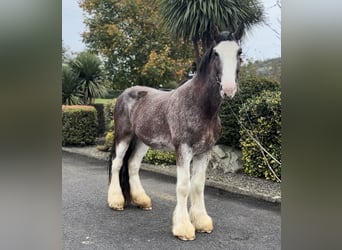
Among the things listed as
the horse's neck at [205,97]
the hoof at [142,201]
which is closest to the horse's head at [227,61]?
the horse's neck at [205,97]

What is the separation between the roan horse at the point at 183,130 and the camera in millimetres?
2326

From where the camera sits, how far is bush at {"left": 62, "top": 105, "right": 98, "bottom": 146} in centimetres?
626

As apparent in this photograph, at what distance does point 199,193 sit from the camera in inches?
109

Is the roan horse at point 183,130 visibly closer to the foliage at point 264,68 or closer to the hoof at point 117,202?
the hoof at point 117,202

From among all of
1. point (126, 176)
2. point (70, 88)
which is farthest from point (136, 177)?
point (70, 88)

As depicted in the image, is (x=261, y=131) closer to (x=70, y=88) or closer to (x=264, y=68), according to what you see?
(x=264, y=68)

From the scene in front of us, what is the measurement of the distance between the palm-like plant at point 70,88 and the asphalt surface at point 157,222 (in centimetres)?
297

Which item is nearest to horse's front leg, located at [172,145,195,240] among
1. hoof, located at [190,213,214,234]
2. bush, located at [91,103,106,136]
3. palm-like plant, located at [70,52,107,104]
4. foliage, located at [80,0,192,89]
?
hoof, located at [190,213,214,234]

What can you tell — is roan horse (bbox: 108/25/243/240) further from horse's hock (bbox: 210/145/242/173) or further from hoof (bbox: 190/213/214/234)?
horse's hock (bbox: 210/145/242/173)

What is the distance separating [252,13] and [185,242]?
2552mm

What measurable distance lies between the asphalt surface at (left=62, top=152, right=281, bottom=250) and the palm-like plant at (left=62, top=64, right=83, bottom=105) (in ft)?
9.76

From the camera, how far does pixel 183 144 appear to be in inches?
102
